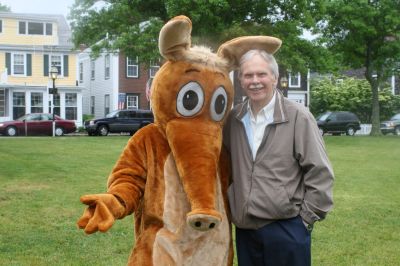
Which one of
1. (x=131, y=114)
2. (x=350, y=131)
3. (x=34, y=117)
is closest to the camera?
(x=34, y=117)

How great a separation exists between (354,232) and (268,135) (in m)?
4.28

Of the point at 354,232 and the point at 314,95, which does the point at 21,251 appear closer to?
the point at 354,232

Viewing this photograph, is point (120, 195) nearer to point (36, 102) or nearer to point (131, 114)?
point (131, 114)

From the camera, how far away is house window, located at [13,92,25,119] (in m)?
34.0

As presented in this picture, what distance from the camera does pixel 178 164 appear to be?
3025 mm

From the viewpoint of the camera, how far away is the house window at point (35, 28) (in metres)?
34.4

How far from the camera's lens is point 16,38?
112 feet

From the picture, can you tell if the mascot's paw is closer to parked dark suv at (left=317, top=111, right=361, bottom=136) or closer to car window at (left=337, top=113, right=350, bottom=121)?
parked dark suv at (left=317, top=111, right=361, bottom=136)

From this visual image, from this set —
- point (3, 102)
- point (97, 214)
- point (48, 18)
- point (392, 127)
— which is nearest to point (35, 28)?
point (48, 18)

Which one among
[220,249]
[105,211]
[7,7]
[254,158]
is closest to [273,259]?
[220,249]

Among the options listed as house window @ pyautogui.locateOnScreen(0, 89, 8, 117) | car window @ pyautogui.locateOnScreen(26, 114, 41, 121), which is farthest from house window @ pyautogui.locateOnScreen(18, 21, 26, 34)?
car window @ pyautogui.locateOnScreen(26, 114, 41, 121)

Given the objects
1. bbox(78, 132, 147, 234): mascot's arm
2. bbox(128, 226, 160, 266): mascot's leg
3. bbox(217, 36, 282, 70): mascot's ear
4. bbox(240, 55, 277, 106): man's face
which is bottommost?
bbox(128, 226, 160, 266): mascot's leg

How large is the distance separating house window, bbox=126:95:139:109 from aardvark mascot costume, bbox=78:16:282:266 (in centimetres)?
3310

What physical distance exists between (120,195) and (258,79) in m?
0.96
